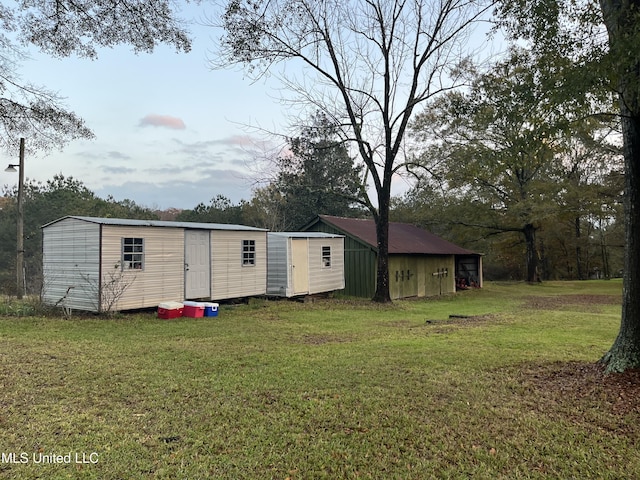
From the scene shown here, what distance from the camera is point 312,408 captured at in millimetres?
4062

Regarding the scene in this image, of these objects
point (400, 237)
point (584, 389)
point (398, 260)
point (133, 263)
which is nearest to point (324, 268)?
point (398, 260)

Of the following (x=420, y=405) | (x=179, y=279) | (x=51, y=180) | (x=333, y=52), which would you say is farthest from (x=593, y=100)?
(x=51, y=180)

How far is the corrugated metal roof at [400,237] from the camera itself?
18469mm

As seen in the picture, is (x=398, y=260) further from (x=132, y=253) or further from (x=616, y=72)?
(x=616, y=72)

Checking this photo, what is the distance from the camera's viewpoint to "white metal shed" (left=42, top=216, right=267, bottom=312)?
10.1m

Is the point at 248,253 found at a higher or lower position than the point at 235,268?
higher

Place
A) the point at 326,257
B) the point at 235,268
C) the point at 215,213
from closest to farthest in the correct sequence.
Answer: the point at 235,268, the point at 326,257, the point at 215,213

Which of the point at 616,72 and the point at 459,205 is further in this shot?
the point at 459,205

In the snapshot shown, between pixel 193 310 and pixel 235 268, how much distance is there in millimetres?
2759

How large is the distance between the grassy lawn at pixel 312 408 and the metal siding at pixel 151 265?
8.17 ft

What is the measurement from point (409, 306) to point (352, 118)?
694cm

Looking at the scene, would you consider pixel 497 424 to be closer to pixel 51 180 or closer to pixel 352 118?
pixel 352 118

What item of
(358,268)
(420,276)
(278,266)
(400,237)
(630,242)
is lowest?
(420,276)

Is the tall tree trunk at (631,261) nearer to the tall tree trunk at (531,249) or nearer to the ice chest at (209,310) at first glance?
the ice chest at (209,310)
